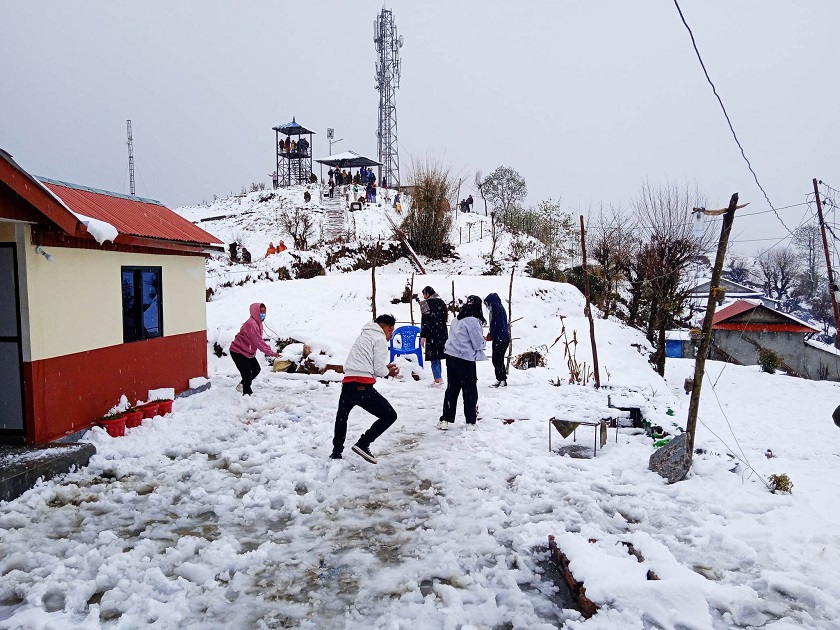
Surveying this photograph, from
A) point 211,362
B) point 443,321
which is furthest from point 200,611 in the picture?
point 211,362

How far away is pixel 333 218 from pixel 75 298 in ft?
85.7

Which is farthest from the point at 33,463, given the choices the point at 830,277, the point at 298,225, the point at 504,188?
the point at 504,188

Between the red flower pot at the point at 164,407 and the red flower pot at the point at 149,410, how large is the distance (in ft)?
0.41

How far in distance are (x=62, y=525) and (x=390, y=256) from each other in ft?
59.0

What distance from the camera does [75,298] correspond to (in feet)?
21.3

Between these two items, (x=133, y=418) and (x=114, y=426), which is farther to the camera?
(x=133, y=418)

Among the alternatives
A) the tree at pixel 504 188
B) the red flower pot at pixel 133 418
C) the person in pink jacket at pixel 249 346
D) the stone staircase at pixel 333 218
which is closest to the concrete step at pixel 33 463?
the red flower pot at pixel 133 418

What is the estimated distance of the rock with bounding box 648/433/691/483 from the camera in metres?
5.19

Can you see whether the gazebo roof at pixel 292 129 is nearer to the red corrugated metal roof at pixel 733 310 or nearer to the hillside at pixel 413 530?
the red corrugated metal roof at pixel 733 310

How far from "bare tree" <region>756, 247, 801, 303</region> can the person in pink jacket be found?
2364 inches

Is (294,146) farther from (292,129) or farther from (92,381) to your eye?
(92,381)

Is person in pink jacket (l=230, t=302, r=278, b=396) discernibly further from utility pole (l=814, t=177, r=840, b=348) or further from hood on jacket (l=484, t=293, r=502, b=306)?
utility pole (l=814, t=177, r=840, b=348)

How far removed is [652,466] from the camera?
5461mm

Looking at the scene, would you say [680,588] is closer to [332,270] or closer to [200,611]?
[200,611]
